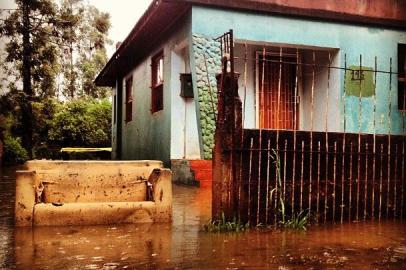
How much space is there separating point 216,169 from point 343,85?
6.33 meters

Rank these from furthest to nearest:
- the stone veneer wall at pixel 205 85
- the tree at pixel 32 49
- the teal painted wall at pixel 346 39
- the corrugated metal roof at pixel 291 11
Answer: the tree at pixel 32 49 < the teal painted wall at pixel 346 39 < the corrugated metal roof at pixel 291 11 < the stone veneer wall at pixel 205 85

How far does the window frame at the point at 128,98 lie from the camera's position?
1620cm

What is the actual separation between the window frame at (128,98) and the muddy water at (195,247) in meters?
11.0

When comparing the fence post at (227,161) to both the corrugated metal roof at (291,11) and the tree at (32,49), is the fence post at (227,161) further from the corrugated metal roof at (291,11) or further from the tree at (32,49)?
the tree at (32,49)

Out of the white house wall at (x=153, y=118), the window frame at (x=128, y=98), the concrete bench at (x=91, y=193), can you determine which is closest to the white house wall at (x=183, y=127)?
the white house wall at (x=153, y=118)

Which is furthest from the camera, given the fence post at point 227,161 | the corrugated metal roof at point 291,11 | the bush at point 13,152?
the bush at point 13,152

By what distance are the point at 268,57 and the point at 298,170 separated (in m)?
6.45

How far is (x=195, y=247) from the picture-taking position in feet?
13.4

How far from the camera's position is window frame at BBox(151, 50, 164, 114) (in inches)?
466

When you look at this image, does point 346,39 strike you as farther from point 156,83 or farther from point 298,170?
point 298,170

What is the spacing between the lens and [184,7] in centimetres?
948

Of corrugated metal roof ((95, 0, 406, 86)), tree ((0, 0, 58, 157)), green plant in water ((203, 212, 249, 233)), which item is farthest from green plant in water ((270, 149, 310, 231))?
tree ((0, 0, 58, 157))

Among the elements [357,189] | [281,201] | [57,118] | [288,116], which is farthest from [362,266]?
[57,118]

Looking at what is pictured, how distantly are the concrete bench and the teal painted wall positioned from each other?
4.66 m
